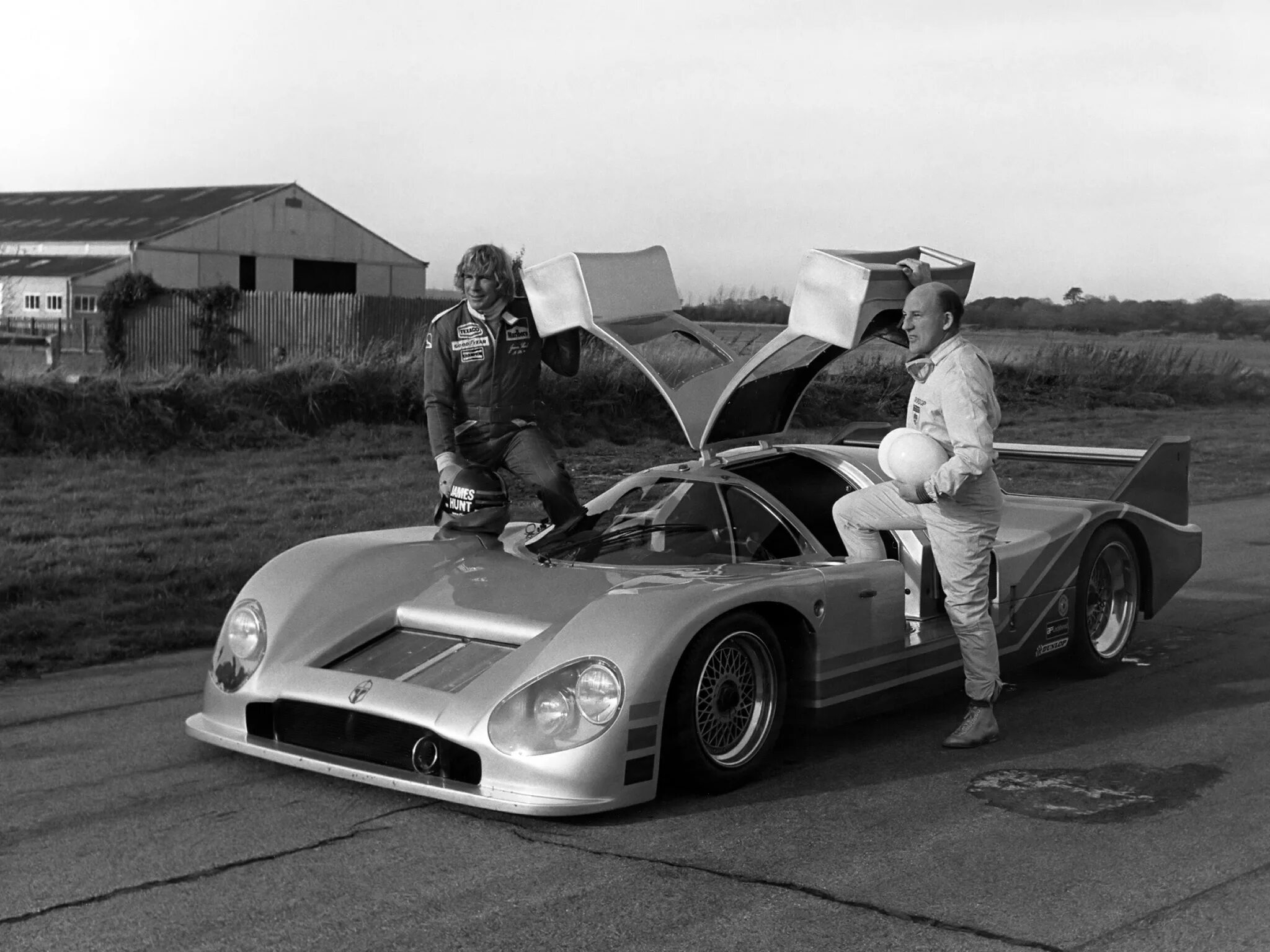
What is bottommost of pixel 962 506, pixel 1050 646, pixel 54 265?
pixel 1050 646

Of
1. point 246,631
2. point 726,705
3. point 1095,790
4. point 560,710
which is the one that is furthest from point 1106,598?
point 246,631

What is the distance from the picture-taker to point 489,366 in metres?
6.76

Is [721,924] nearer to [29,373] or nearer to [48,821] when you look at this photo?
[48,821]

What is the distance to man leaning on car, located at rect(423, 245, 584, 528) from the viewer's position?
6730 mm

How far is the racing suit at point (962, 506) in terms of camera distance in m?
5.61

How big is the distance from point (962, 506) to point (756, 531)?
2.82ft

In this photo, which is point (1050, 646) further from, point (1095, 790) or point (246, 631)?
point (246, 631)

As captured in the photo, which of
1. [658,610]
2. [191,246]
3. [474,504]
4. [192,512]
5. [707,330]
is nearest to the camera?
[658,610]

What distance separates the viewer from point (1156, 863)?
439 centimetres

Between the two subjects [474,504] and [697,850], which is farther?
[474,504]

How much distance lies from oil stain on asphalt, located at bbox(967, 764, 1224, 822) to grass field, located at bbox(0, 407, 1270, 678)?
15.0 feet

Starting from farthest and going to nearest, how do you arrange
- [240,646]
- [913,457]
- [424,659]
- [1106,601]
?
1. [1106,601]
2. [913,457]
3. [240,646]
4. [424,659]

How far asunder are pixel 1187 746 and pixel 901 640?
123 cm

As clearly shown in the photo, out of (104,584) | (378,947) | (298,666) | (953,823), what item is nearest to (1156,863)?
(953,823)
